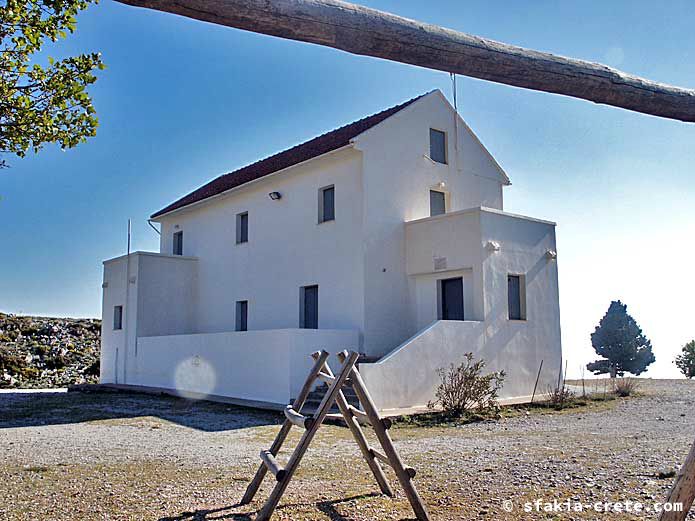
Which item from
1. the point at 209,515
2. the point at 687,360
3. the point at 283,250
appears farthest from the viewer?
the point at 687,360

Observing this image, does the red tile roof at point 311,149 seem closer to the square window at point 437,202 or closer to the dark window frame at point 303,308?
the square window at point 437,202

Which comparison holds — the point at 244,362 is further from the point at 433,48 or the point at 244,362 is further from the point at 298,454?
the point at 433,48

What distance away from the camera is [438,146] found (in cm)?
1941

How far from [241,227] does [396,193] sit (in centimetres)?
696

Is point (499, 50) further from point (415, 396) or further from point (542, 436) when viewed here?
point (415, 396)

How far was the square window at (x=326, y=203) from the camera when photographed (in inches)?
730

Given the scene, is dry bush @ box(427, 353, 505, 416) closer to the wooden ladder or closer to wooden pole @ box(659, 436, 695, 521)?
the wooden ladder

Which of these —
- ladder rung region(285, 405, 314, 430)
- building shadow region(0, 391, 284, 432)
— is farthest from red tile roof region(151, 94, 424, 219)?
ladder rung region(285, 405, 314, 430)

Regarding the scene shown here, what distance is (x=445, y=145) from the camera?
19.6 meters

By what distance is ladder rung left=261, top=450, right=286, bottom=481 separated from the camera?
5.25 meters

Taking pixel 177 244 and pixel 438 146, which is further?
pixel 177 244

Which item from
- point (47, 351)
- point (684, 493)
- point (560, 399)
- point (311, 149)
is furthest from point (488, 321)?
point (47, 351)

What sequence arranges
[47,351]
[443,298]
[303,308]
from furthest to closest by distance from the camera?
[47,351] → [303,308] → [443,298]

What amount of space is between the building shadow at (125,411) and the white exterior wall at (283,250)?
4.04 metres
